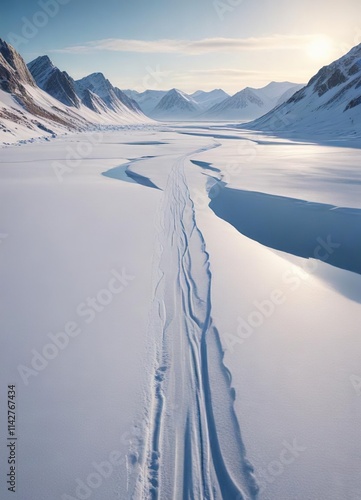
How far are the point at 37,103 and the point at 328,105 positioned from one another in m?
73.8

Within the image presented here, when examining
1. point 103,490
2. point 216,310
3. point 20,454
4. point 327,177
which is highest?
point 327,177

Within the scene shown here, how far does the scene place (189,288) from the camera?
7.41 m

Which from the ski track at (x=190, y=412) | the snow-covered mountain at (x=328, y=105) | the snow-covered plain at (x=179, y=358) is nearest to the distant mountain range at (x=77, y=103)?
the snow-covered mountain at (x=328, y=105)

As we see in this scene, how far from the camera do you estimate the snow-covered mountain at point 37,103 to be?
175 feet

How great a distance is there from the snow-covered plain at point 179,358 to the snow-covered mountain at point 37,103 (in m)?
39.2

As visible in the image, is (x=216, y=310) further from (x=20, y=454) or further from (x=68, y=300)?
(x=20, y=454)

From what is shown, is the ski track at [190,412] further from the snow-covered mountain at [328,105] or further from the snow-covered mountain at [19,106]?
the snow-covered mountain at [328,105]

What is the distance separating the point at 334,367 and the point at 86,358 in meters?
3.94

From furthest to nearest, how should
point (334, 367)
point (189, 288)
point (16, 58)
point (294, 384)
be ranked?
point (16, 58)
point (189, 288)
point (334, 367)
point (294, 384)

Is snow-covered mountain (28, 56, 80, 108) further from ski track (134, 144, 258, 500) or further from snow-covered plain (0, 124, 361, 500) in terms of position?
ski track (134, 144, 258, 500)

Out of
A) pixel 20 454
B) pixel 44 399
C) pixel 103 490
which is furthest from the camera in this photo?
pixel 44 399

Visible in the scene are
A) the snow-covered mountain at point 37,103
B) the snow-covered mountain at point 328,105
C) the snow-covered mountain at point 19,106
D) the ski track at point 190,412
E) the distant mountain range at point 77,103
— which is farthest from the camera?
the snow-covered mountain at point 328,105

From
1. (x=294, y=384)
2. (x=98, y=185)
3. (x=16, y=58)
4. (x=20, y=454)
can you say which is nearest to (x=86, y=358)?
(x=20, y=454)

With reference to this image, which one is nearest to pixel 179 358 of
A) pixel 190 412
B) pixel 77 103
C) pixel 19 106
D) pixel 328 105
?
pixel 190 412
